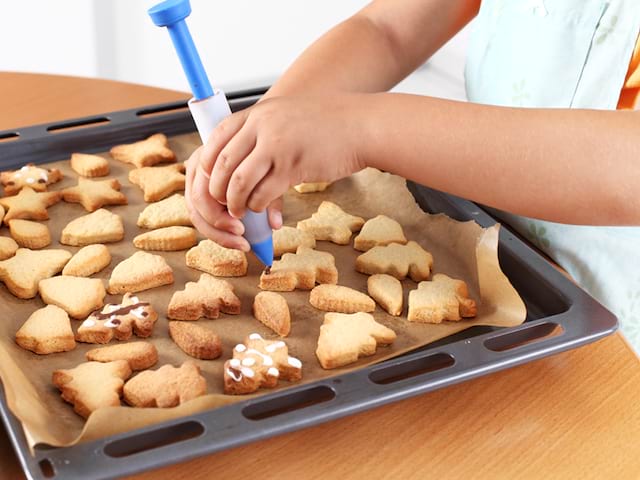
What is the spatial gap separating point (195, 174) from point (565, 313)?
13.3 inches

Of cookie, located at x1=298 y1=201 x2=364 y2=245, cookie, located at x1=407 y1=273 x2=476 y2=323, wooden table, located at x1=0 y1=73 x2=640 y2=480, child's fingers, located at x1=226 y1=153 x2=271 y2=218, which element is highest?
child's fingers, located at x1=226 y1=153 x2=271 y2=218

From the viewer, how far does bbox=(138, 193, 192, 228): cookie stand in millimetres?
865

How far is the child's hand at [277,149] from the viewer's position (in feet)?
2.25

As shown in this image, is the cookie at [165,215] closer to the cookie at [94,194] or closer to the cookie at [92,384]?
the cookie at [94,194]

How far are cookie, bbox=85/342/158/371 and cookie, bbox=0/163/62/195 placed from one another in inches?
11.2

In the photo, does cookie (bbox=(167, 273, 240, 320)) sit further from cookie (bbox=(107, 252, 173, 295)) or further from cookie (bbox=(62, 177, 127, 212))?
cookie (bbox=(62, 177, 127, 212))

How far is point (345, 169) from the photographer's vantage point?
2.39ft

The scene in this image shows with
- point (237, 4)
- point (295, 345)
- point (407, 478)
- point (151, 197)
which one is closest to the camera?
point (407, 478)

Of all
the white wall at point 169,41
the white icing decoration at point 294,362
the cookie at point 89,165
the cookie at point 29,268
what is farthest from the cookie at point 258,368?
the white wall at point 169,41

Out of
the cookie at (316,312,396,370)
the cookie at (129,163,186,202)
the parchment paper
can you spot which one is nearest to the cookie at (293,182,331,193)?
the parchment paper

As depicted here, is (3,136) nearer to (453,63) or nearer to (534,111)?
(534,111)

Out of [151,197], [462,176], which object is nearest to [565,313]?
[462,176]

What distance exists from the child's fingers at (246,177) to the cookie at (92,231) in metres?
0.19

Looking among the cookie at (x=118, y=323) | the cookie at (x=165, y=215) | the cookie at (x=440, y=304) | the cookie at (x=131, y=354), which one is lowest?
the cookie at (x=440, y=304)
